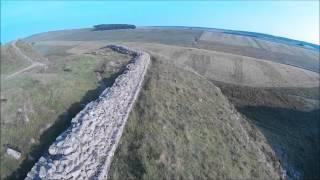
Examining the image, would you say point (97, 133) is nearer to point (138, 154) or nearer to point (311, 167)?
point (138, 154)

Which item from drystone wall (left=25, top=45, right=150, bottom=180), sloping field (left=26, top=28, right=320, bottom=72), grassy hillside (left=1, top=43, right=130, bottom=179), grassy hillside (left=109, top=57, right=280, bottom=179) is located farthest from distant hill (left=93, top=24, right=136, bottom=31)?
drystone wall (left=25, top=45, right=150, bottom=180)

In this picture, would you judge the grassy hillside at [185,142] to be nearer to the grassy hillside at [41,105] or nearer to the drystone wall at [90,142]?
the drystone wall at [90,142]

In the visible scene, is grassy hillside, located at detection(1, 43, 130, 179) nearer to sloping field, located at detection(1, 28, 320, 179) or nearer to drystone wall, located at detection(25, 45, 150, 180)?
sloping field, located at detection(1, 28, 320, 179)

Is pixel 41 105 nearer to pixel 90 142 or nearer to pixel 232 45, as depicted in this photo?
pixel 90 142

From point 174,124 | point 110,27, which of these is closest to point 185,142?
point 174,124

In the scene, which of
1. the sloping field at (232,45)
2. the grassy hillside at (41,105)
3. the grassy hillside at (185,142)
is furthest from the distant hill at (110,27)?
the grassy hillside at (185,142)

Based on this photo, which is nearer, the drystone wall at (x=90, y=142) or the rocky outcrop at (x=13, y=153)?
the drystone wall at (x=90, y=142)
